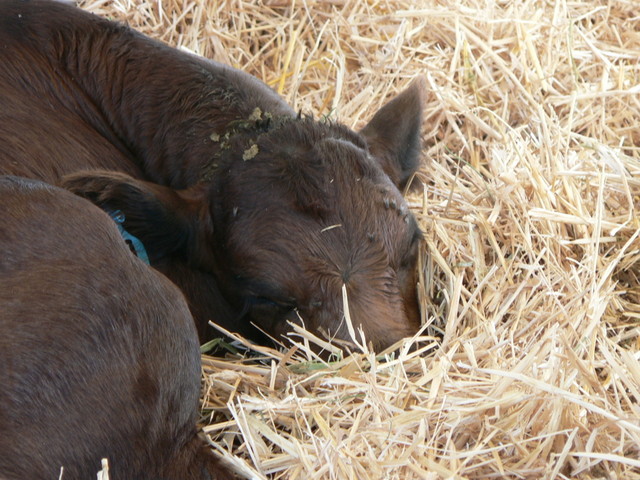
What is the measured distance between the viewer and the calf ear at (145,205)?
143 inches

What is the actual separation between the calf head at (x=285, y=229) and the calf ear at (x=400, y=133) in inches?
10.4

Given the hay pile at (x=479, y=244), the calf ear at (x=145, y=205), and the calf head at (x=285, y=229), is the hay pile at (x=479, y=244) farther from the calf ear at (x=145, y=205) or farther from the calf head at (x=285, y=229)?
the calf ear at (x=145, y=205)

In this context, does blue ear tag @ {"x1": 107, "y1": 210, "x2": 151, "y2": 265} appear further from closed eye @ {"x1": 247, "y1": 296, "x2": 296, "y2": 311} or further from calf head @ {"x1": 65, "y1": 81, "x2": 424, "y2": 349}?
closed eye @ {"x1": 247, "y1": 296, "x2": 296, "y2": 311}

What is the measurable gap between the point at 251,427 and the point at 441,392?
0.71 m

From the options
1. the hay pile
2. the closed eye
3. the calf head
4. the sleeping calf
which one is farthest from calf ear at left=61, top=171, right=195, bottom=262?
the hay pile

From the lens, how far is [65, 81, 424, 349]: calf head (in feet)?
12.0

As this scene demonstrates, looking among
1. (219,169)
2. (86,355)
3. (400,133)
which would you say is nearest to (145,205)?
(219,169)

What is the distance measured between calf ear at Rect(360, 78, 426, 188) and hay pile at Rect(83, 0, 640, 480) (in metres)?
0.22

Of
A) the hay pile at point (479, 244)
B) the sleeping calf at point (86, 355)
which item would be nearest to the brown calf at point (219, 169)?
the hay pile at point (479, 244)

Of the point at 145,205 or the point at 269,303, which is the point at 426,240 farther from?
the point at 145,205

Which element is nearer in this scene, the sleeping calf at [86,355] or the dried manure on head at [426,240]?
the sleeping calf at [86,355]

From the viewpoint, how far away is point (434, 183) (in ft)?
16.9

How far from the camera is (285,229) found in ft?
12.1

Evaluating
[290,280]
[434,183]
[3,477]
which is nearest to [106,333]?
[3,477]
